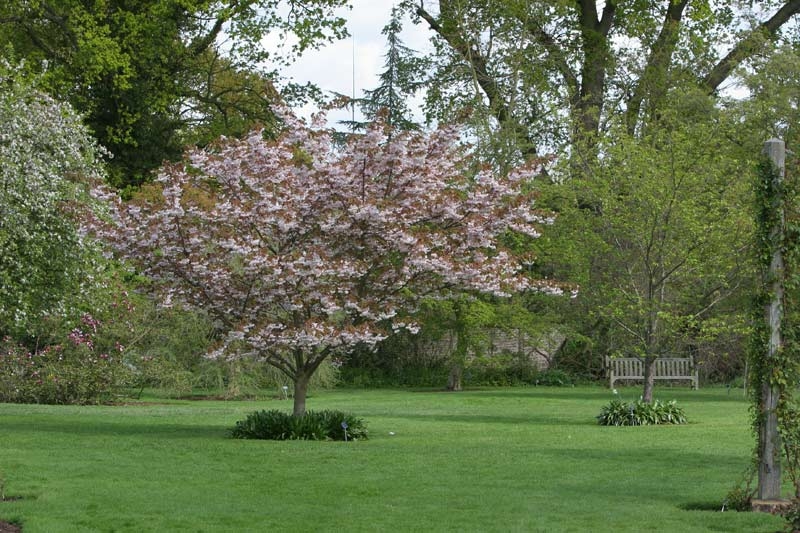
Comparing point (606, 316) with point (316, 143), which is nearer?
point (316, 143)

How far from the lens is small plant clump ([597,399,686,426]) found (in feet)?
63.8

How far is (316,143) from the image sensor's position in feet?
55.5

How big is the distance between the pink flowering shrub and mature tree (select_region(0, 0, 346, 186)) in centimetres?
740

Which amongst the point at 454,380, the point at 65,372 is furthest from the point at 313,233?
the point at 454,380

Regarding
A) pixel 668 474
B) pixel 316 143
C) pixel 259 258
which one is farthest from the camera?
pixel 316 143

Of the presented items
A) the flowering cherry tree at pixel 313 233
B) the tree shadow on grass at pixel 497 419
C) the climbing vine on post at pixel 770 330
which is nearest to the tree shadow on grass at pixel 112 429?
the flowering cherry tree at pixel 313 233

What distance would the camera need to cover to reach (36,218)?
17.9 meters

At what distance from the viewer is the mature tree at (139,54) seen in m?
32.2

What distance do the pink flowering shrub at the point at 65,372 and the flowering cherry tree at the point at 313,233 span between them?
8828 millimetres

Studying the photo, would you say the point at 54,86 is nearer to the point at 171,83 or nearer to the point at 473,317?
the point at 171,83

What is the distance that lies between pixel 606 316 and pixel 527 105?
1303 cm

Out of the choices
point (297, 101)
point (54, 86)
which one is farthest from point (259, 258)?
point (297, 101)

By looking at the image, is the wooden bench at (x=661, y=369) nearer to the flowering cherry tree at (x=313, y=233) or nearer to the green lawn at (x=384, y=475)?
the green lawn at (x=384, y=475)

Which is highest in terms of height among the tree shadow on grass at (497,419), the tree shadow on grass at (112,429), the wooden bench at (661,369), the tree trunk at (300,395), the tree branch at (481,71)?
the tree branch at (481,71)
